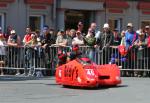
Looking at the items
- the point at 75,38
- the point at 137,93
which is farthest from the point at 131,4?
the point at 137,93

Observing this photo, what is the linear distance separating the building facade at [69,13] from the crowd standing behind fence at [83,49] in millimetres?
4761

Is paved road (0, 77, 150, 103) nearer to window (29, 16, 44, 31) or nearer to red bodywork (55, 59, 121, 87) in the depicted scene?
red bodywork (55, 59, 121, 87)

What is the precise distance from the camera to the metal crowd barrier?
2139 centimetres

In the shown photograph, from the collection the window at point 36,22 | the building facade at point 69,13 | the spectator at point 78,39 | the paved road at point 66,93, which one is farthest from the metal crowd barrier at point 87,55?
the window at point 36,22

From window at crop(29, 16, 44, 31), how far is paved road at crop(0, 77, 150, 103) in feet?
33.9

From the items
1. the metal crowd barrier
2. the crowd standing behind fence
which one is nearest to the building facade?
the crowd standing behind fence

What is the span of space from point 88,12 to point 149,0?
406cm

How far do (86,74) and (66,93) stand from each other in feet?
3.83

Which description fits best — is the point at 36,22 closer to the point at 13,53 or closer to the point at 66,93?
the point at 13,53

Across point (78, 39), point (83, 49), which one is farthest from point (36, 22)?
point (83, 49)

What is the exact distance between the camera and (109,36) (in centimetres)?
2202

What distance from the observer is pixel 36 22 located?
29.5 metres

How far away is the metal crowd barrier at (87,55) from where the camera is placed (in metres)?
21.4

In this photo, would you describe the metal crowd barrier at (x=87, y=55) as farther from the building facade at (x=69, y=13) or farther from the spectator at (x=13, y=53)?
the building facade at (x=69, y=13)
